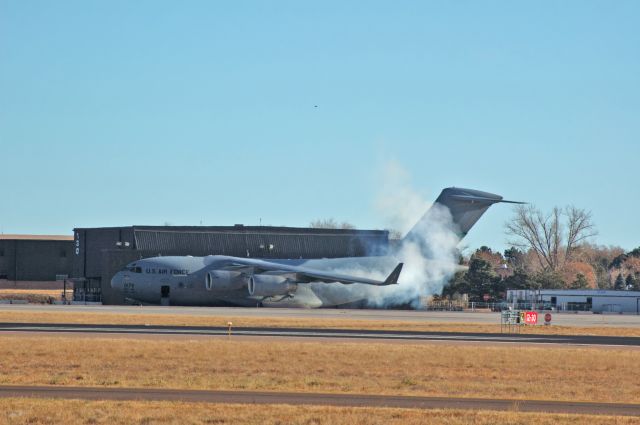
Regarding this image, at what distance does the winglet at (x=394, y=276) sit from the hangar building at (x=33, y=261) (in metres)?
78.3

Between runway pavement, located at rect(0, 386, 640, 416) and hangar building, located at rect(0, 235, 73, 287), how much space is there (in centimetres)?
12040

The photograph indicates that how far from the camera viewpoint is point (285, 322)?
2441 inches

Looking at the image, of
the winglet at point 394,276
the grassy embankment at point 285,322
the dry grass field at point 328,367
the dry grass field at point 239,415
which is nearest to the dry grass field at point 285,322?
the grassy embankment at point 285,322

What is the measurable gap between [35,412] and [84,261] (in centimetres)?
8773

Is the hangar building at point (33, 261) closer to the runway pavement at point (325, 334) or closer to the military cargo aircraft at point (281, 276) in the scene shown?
the military cargo aircraft at point (281, 276)

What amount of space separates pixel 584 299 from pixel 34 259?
7816 cm

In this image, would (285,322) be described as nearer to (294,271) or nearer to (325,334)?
(325,334)

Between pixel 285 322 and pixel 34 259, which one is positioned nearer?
pixel 285 322

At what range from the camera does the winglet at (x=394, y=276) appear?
253 feet

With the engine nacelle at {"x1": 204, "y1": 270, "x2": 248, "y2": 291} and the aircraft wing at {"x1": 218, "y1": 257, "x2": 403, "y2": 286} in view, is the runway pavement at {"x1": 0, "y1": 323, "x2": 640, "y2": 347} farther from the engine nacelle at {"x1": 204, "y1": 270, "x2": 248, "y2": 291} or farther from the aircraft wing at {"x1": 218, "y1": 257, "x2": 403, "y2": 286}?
the engine nacelle at {"x1": 204, "y1": 270, "x2": 248, "y2": 291}

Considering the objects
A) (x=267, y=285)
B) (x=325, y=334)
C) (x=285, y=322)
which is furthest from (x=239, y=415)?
(x=267, y=285)

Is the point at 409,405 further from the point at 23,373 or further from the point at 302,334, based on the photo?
the point at 302,334

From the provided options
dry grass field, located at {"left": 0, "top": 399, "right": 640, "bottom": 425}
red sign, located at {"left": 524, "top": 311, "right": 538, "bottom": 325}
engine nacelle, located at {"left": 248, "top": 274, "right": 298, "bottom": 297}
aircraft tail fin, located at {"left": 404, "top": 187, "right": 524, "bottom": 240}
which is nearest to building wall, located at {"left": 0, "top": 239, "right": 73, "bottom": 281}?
engine nacelle, located at {"left": 248, "top": 274, "right": 298, "bottom": 297}

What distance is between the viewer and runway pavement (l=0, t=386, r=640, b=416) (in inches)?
955
